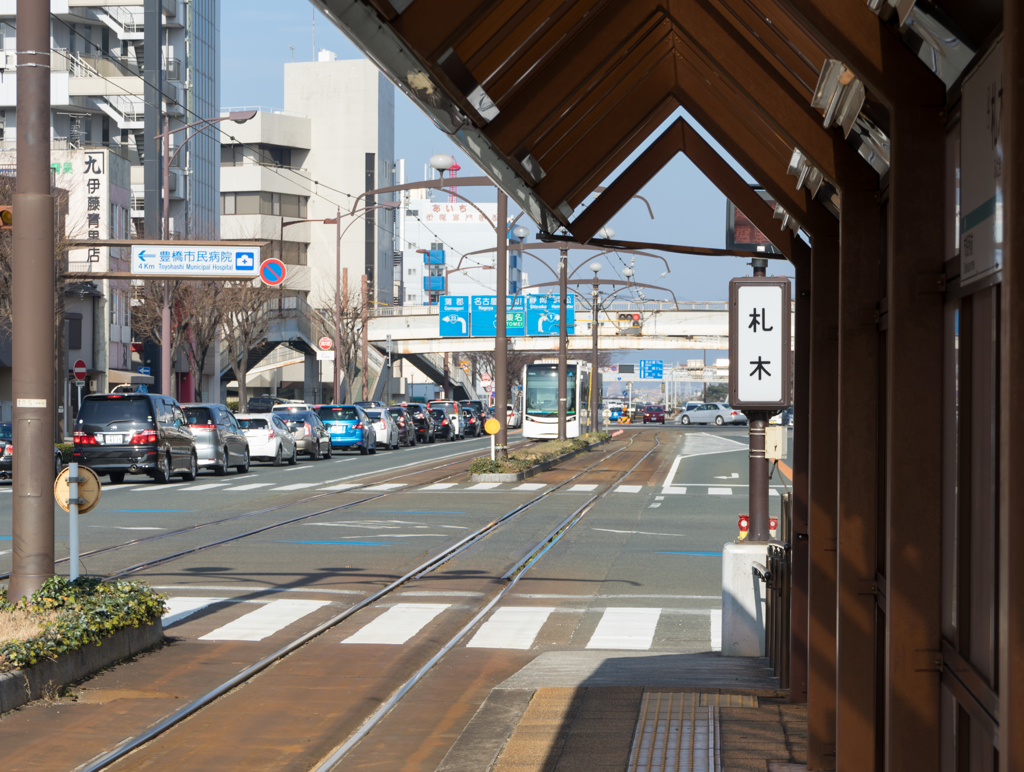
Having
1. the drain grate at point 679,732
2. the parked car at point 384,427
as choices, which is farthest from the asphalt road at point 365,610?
the parked car at point 384,427

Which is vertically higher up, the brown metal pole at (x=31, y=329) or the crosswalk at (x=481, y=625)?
the brown metal pole at (x=31, y=329)

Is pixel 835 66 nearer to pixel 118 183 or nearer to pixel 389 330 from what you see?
pixel 118 183

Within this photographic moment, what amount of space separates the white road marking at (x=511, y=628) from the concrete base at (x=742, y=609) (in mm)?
1653

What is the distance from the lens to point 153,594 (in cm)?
977

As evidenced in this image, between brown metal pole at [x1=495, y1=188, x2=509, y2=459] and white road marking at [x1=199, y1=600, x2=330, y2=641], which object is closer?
white road marking at [x1=199, y1=600, x2=330, y2=641]

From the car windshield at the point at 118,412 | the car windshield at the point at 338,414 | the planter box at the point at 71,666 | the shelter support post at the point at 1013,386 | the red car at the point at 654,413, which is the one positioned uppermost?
the shelter support post at the point at 1013,386

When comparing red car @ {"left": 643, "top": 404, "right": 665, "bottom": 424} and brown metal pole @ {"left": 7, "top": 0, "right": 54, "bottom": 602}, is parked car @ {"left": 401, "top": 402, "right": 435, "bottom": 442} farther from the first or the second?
red car @ {"left": 643, "top": 404, "right": 665, "bottom": 424}

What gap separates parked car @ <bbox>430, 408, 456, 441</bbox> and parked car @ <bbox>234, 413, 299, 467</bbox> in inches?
1055

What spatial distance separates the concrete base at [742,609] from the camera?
31.0 ft

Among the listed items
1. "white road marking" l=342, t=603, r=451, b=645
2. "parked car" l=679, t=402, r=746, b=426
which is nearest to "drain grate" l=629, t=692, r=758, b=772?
"white road marking" l=342, t=603, r=451, b=645

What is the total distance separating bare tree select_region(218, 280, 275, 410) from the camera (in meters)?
54.3

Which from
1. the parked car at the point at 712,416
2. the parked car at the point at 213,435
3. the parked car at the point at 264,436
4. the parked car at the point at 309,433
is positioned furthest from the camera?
the parked car at the point at 712,416

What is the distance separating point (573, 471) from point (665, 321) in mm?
51872

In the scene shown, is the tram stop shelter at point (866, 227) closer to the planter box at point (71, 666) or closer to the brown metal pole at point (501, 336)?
the planter box at point (71, 666)
